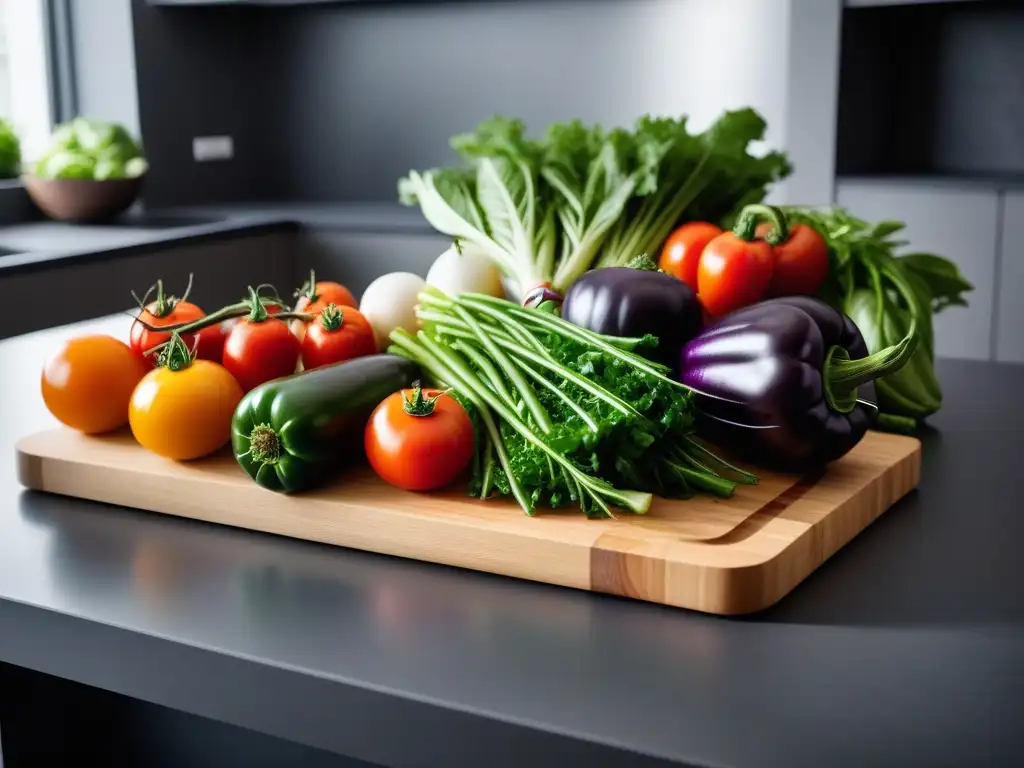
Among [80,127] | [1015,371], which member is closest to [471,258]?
[1015,371]

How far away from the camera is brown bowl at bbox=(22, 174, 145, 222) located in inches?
139

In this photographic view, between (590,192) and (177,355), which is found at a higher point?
(590,192)

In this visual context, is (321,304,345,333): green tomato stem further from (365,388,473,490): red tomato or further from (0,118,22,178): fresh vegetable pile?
(0,118,22,178): fresh vegetable pile

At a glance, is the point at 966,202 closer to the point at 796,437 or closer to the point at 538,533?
the point at 796,437

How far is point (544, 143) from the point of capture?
1663 millimetres

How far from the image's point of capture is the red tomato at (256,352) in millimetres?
1093

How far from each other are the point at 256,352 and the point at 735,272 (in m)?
0.50

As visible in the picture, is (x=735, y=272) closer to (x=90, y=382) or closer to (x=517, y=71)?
(x=90, y=382)

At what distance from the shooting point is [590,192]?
1.55 m

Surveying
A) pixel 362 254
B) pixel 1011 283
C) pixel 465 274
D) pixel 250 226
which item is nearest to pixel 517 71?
pixel 362 254

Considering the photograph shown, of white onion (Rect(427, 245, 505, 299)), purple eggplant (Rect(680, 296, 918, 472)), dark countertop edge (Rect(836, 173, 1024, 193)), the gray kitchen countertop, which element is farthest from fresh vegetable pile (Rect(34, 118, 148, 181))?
purple eggplant (Rect(680, 296, 918, 472))

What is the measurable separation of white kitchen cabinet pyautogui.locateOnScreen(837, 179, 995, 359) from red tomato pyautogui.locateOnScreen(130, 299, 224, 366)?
2.40 metres

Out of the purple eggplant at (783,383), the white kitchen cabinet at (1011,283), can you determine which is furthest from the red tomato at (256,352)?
the white kitchen cabinet at (1011,283)

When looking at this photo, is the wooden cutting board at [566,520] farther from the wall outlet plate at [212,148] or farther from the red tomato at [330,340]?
the wall outlet plate at [212,148]
